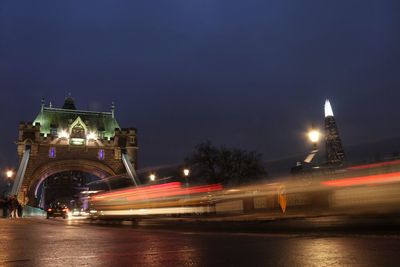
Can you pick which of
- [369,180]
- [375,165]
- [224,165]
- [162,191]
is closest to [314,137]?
[375,165]

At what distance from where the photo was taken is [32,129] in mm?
62156

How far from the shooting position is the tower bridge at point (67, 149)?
58.6 meters

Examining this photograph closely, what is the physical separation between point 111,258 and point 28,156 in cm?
A: 5812

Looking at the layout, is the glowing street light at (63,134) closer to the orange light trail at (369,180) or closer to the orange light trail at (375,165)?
the orange light trail at (369,180)

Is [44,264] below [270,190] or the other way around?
below

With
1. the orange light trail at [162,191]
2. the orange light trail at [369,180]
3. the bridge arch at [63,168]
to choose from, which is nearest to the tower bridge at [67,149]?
the bridge arch at [63,168]

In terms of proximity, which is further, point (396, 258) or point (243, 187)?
point (243, 187)

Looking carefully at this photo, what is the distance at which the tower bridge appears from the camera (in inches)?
2308

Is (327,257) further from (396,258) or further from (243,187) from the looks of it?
(243,187)

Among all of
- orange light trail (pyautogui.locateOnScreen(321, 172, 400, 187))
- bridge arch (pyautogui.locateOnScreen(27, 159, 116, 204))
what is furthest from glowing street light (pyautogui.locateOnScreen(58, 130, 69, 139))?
orange light trail (pyautogui.locateOnScreen(321, 172, 400, 187))

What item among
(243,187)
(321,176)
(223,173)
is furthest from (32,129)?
(321,176)

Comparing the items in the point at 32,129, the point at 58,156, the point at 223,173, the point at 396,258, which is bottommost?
the point at 396,258

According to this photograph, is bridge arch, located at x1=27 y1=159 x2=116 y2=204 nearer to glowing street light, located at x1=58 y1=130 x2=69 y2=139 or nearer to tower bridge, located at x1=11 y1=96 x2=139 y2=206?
tower bridge, located at x1=11 y1=96 x2=139 y2=206

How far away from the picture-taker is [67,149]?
61812 mm
